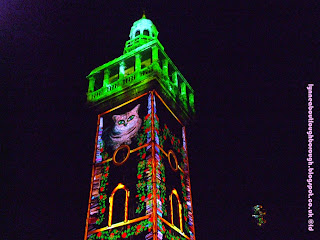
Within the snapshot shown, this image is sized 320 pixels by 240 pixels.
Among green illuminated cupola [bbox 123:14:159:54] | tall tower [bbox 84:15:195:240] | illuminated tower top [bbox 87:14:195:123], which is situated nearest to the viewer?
tall tower [bbox 84:15:195:240]

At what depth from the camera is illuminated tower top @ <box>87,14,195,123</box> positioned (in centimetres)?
1752

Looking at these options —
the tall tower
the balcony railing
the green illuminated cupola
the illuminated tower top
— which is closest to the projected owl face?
the tall tower

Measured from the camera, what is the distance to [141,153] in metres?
15.1

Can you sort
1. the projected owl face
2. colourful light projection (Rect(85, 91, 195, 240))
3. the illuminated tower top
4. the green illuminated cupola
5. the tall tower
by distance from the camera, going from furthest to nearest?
1. the green illuminated cupola
2. the illuminated tower top
3. the projected owl face
4. the tall tower
5. colourful light projection (Rect(85, 91, 195, 240))

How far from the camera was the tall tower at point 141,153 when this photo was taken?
13.6 metres

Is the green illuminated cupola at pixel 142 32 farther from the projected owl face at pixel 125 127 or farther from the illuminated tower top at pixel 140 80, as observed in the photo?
the projected owl face at pixel 125 127

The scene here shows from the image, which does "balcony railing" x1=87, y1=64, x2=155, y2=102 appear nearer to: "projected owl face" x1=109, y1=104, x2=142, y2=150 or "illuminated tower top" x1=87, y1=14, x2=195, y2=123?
"illuminated tower top" x1=87, y1=14, x2=195, y2=123

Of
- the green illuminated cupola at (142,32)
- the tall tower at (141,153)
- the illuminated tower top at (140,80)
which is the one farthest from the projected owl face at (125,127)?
the green illuminated cupola at (142,32)

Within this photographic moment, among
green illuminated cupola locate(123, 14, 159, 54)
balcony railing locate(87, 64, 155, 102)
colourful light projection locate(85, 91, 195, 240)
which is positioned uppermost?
green illuminated cupola locate(123, 14, 159, 54)

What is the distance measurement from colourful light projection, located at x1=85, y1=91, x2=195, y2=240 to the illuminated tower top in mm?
456

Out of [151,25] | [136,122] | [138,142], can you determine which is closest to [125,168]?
[138,142]

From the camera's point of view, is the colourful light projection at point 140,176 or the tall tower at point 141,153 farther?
the tall tower at point 141,153

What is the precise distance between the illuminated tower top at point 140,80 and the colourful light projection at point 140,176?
46cm

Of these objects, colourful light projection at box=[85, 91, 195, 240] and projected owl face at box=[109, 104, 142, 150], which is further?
projected owl face at box=[109, 104, 142, 150]
